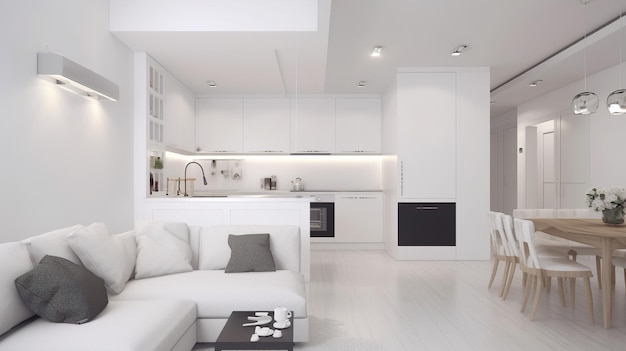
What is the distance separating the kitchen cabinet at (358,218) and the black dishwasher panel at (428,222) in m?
1.09

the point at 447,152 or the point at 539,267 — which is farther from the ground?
the point at 447,152

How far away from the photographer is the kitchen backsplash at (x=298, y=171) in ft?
26.0

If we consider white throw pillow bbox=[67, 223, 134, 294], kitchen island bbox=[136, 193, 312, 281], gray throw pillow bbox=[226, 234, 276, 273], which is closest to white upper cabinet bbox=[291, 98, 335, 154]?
kitchen island bbox=[136, 193, 312, 281]

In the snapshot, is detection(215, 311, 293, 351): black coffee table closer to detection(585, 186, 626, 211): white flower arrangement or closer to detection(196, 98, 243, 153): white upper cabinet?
detection(585, 186, 626, 211): white flower arrangement

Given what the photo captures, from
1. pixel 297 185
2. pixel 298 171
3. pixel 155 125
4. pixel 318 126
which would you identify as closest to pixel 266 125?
pixel 318 126

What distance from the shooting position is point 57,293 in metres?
2.22

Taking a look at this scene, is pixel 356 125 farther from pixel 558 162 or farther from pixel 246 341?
pixel 246 341

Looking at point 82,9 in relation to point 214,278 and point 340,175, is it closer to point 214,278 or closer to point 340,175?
point 214,278

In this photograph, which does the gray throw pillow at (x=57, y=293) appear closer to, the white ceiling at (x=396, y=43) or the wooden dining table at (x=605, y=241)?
the white ceiling at (x=396, y=43)

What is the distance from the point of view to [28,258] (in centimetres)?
235

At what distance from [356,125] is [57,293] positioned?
19.7 feet

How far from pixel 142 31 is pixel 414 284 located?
388cm

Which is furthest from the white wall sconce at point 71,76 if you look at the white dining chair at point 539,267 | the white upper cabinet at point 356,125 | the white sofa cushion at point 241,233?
the white upper cabinet at point 356,125

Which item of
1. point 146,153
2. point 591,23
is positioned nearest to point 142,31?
point 146,153
